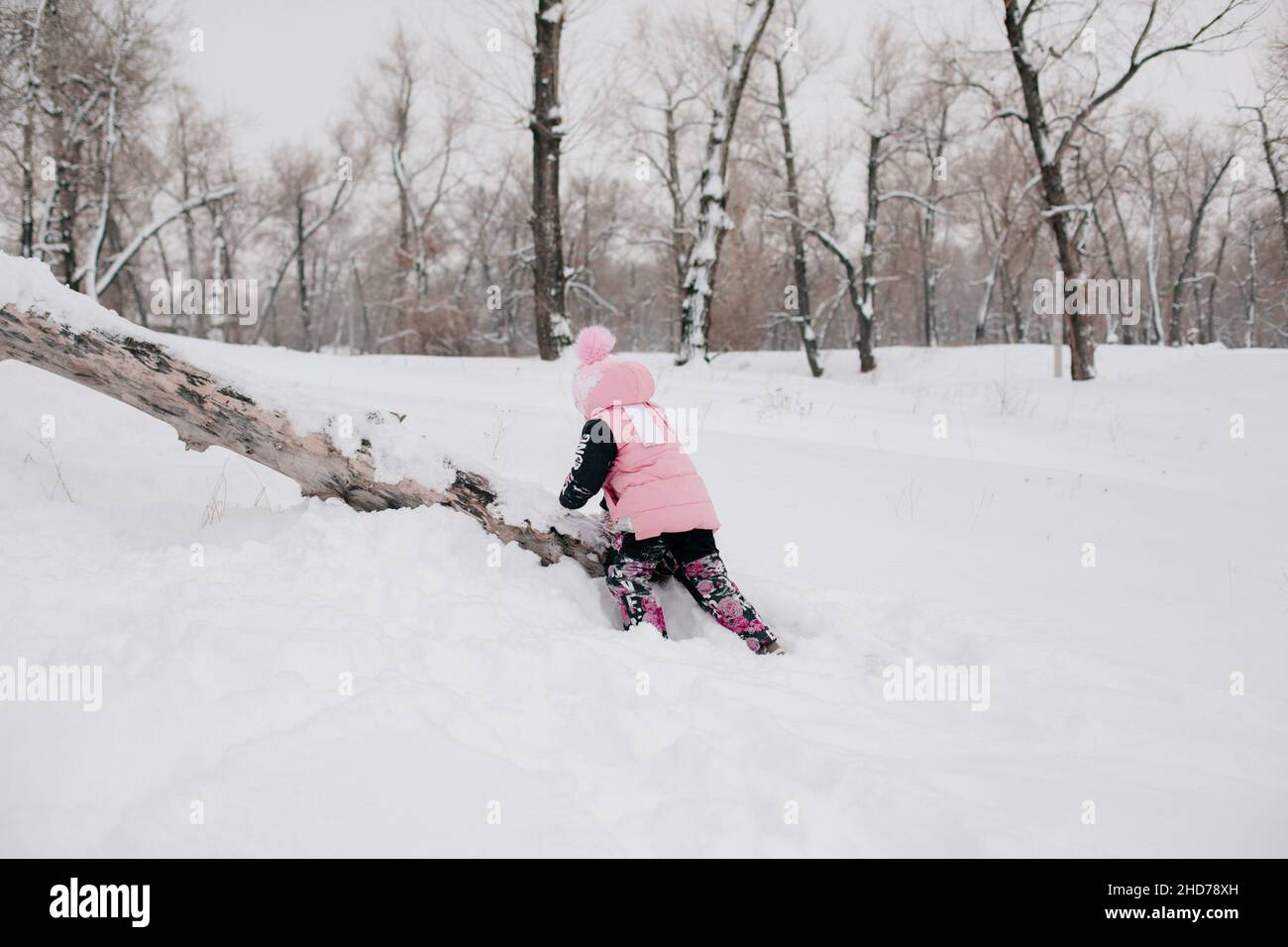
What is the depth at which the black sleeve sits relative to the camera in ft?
11.3

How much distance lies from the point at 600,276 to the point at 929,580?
1561 inches

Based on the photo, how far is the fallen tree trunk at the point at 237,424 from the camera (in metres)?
3.53

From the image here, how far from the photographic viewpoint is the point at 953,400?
34.7 ft

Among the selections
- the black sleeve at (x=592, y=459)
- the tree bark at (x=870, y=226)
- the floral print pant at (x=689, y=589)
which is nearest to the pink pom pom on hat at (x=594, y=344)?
the black sleeve at (x=592, y=459)

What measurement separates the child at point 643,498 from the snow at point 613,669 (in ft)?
0.62

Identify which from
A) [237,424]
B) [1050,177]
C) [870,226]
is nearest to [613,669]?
[237,424]

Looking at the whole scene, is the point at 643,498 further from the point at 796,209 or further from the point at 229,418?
the point at 796,209

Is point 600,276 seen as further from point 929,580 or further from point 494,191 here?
point 929,580

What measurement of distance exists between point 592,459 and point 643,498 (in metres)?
0.31

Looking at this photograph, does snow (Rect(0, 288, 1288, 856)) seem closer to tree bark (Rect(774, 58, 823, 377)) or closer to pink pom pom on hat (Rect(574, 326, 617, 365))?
pink pom pom on hat (Rect(574, 326, 617, 365))

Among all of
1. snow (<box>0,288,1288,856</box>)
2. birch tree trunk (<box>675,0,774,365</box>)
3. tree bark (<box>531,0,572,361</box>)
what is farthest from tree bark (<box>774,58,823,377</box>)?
snow (<box>0,288,1288,856</box>)

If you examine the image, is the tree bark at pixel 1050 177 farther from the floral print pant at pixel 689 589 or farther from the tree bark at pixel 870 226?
the floral print pant at pixel 689 589

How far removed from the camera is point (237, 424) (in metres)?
3.62
